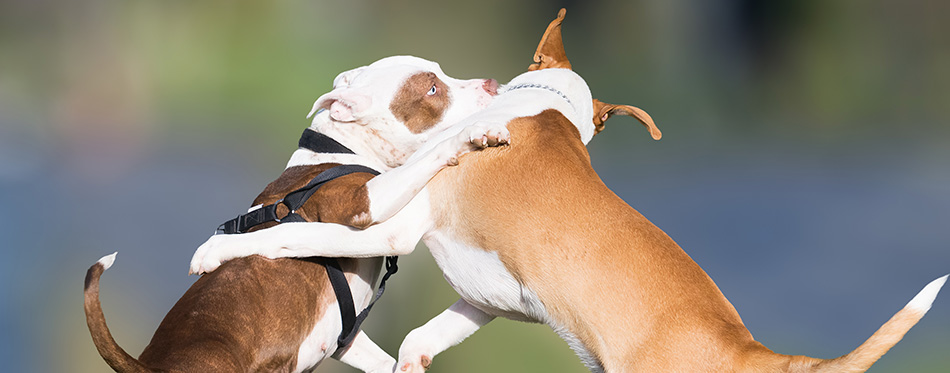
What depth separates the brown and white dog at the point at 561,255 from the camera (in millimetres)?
2555

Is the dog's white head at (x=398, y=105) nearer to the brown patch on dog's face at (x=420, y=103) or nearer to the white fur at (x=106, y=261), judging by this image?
the brown patch on dog's face at (x=420, y=103)

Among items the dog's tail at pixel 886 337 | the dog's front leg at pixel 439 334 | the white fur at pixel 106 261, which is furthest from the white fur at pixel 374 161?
the dog's tail at pixel 886 337

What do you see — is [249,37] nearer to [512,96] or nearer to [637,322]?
[512,96]

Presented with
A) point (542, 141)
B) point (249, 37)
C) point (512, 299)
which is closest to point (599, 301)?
point (512, 299)

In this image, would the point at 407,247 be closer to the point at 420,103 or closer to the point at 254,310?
the point at 254,310

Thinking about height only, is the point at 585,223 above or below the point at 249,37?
below

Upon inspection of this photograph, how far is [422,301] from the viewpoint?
6496 millimetres

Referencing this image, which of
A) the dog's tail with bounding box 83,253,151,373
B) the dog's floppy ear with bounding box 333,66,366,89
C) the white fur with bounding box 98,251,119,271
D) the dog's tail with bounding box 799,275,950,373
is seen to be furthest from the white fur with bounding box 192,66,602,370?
the dog's tail with bounding box 799,275,950,373

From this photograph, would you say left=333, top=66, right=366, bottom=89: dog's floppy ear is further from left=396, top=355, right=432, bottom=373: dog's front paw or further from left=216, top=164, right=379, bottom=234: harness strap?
left=396, top=355, right=432, bottom=373: dog's front paw

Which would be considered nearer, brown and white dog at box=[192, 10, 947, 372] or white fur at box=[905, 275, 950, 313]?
white fur at box=[905, 275, 950, 313]

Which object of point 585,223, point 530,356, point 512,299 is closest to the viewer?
point 585,223

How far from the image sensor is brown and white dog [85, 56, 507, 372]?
112 inches

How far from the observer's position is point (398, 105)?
369 cm

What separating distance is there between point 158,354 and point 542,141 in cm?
183
